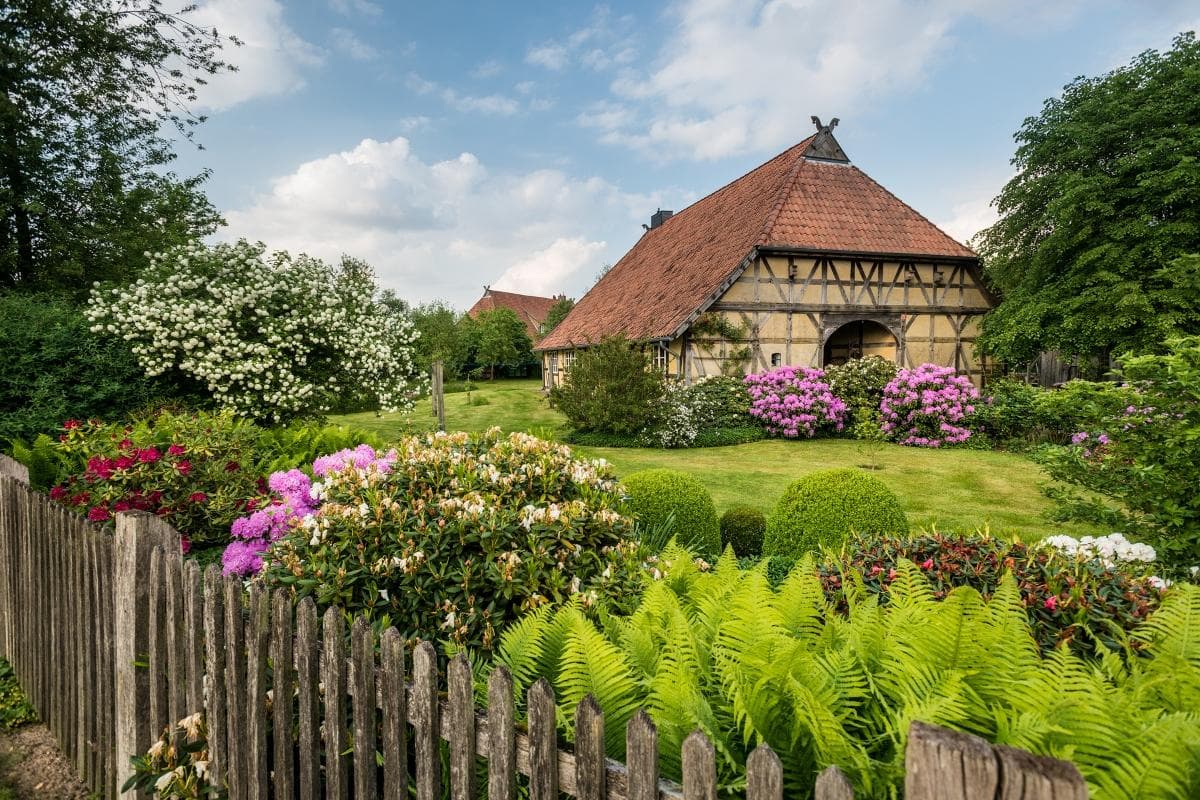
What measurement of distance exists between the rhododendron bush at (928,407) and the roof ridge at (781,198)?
5689 millimetres

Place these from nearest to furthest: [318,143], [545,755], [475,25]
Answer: [545,755] < [475,25] < [318,143]

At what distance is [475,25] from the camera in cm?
818

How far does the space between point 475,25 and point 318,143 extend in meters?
3.55

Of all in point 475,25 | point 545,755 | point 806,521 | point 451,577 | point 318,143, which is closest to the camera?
point 545,755

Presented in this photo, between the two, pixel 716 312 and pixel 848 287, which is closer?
pixel 716 312

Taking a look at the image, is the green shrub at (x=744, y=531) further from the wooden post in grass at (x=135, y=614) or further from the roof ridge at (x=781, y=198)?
the roof ridge at (x=781, y=198)

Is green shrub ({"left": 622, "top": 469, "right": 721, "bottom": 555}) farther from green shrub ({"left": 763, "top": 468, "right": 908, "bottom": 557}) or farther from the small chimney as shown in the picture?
the small chimney

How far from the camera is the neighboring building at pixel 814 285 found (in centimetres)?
1761

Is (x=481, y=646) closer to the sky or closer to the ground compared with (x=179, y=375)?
closer to the ground

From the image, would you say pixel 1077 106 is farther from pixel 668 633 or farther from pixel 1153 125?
pixel 668 633

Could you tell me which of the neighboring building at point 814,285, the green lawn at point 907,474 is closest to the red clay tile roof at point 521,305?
the neighboring building at point 814,285

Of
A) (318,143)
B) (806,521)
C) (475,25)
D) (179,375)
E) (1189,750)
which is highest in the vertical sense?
(475,25)

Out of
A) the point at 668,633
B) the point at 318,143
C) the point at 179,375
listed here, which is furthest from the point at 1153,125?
the point at 179,375

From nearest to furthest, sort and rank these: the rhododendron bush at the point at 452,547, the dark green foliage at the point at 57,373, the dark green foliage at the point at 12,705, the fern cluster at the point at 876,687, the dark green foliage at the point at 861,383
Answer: the fern cluster at the point at 876,687 → the rhododendron bush at the point at 452,547 → the dark green foliage at the point at 12,705 → the dark green foliage at the point at 57,373 → the dark green foliage at the point at 861,383
